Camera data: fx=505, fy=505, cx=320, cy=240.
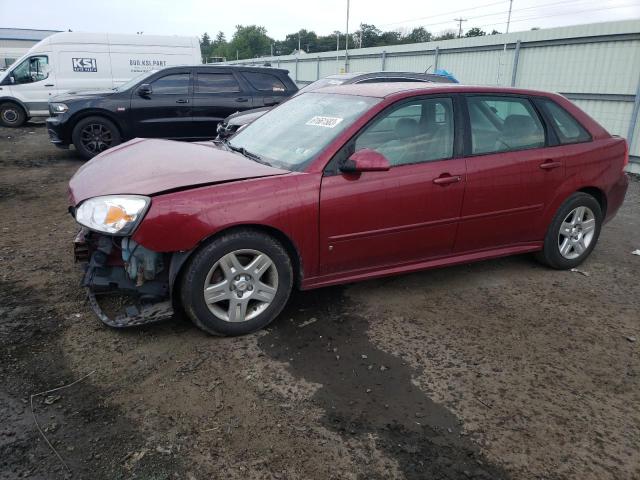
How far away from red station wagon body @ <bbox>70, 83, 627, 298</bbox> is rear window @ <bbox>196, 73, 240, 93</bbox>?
5755mm

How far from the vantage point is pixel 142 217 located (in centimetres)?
292

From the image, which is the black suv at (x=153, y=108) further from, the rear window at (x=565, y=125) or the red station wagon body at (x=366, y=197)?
the rear window at (x=565, y=125)

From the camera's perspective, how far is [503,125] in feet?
13.4

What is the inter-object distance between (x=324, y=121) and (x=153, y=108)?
6.50m

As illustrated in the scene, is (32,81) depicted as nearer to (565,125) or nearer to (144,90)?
(144,90)

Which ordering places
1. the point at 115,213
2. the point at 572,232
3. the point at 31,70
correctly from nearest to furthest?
the point at 115,213 < the point at 572,232 < the point at 31,70

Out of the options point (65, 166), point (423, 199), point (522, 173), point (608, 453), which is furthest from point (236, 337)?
point (65, 166)

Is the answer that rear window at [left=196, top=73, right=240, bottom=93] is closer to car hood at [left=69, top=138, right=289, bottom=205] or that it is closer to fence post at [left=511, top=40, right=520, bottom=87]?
car hood at [left=69, top=138, right=289, bottom=205]

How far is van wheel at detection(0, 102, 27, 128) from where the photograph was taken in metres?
14.2

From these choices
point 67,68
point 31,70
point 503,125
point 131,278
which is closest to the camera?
point 131,278

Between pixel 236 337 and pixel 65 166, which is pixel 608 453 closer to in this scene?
pixel 236 337

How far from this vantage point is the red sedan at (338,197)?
3068mm

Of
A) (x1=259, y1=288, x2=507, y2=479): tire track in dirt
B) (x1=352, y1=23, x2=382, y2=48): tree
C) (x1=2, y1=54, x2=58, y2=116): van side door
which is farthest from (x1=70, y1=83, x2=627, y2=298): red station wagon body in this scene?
(x1=352, y1=23, x2=382, y2=48): tree

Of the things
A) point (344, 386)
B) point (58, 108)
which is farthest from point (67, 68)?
point (344, 386)
